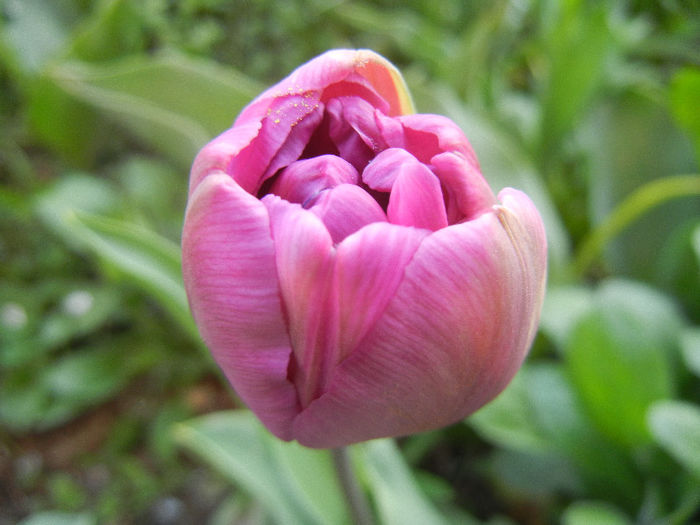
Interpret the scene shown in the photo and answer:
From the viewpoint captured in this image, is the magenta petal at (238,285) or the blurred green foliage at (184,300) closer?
the magenta petal at (238,285)

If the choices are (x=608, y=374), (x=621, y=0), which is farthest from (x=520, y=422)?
(x=621, y=0)

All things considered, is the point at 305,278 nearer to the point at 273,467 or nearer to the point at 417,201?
the point at 417,201

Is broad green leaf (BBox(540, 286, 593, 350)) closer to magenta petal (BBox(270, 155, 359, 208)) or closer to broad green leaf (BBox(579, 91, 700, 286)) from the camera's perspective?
broad green leaf (BBox(579, 91, 700, 286))

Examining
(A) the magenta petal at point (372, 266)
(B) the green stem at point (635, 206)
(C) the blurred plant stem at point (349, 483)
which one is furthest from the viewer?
(B) the green stem at point (635, 206)

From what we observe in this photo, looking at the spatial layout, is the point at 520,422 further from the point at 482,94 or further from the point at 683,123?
the point at 482,94

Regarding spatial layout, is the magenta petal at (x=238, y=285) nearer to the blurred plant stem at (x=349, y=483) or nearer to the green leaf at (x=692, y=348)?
the blurred plant stem at (x=349, y=483)

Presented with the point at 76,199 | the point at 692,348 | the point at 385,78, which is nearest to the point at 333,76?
the point at 385,78

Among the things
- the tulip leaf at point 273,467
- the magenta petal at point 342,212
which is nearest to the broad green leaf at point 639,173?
the tulip leaf at point 273,467

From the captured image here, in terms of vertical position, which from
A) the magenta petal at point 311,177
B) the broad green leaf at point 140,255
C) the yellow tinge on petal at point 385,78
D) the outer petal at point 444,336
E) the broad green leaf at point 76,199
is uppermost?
the yellow tinge on petal at point 385,78
